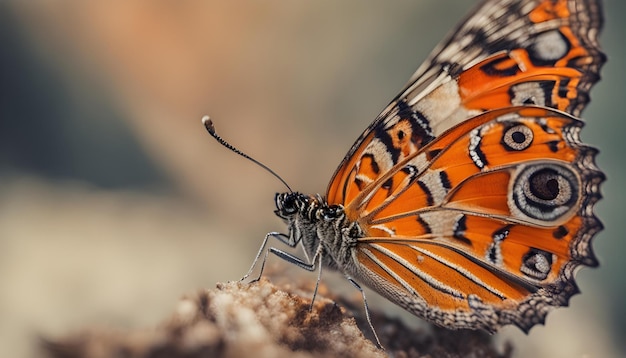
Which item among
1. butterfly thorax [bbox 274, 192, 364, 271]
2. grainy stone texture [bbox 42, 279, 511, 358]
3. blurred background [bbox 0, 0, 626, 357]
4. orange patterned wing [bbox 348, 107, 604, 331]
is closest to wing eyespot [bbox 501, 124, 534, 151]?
orange patterned wing [bbox 348, 107, 604, 331]

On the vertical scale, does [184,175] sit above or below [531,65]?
above

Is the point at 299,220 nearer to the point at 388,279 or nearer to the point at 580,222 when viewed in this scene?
the point at 388,279

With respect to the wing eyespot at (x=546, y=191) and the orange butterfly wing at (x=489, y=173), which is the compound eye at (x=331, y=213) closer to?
the orange butterfly wing at (x=489, y=173)

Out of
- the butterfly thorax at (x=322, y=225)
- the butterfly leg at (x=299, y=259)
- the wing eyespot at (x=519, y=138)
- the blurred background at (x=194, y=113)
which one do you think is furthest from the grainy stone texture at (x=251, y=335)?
the blurred background at (x=194, y=113)

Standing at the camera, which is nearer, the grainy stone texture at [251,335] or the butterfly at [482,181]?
the grainy stone texture at [251,335]

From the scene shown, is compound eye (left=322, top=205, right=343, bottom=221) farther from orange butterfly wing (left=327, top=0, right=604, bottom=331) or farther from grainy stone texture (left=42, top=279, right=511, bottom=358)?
grainy stone texture (left=42, top=279, right=511, bottom=358)

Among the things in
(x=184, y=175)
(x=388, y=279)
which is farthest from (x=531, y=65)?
(x=184, y=175)
